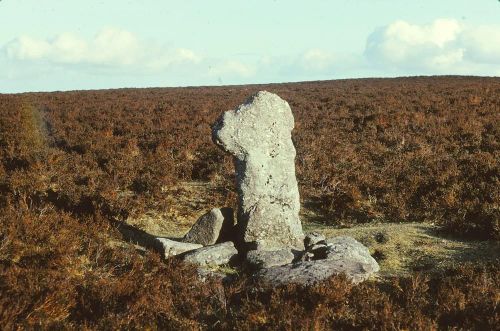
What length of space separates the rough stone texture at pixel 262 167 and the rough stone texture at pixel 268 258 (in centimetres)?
50

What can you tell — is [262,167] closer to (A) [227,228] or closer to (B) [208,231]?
(A) [227,228]

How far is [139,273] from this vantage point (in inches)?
226

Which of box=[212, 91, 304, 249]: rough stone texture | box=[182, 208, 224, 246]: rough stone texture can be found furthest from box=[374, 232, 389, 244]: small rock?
box=[182, 208, 224, 246]: rough stone texture

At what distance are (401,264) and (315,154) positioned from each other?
22.1 feet

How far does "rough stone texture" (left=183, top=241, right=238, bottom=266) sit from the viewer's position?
252 inches

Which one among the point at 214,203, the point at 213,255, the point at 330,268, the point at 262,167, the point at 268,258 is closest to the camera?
the point at 330,268

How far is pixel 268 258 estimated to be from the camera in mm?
6176

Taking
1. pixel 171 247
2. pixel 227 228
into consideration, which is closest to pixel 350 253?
pixel 227 228

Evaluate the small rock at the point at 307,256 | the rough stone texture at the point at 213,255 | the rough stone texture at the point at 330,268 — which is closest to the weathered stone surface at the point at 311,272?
the rough stone texture at the point at 330,268

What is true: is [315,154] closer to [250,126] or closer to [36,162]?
[250,126]

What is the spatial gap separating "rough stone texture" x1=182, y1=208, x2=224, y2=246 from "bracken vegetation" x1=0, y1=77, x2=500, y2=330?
0.93 m

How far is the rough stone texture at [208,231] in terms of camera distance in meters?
7.23

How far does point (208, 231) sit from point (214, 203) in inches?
103

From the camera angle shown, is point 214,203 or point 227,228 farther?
point 214,203
